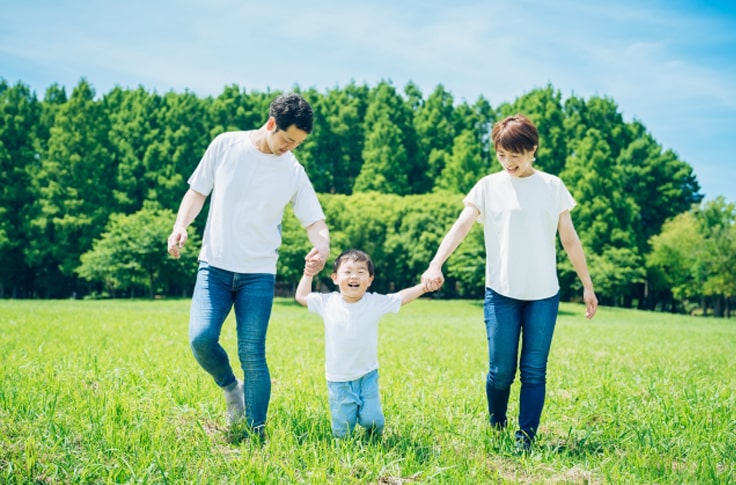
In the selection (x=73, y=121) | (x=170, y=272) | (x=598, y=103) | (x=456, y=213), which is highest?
(x=598, y=103)

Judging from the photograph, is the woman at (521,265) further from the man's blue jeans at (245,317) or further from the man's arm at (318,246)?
the man's blue jeans at (245,317)

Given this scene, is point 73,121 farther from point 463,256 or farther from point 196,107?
point 463,256

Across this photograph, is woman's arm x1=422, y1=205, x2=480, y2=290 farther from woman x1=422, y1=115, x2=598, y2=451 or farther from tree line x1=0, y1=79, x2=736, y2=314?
tree line x1=0, y1=79, x2=736, y2=314

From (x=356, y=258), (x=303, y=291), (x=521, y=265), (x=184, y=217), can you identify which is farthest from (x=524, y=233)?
(x=184, y=217)

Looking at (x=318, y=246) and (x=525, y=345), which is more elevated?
(x=318, y=246)

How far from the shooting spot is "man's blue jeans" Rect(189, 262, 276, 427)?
4219mm

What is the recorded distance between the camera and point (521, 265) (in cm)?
429

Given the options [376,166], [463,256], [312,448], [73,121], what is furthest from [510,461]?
[376,166]

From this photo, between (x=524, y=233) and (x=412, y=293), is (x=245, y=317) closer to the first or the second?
(x=412, y=293)

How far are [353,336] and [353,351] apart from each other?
11 centimetres

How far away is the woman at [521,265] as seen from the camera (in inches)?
169

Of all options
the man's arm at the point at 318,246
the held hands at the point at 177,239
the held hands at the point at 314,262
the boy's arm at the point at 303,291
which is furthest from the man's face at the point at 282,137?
the boy's arm at the point at 303,291

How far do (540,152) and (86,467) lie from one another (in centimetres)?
5505

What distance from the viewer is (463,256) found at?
129 ft
